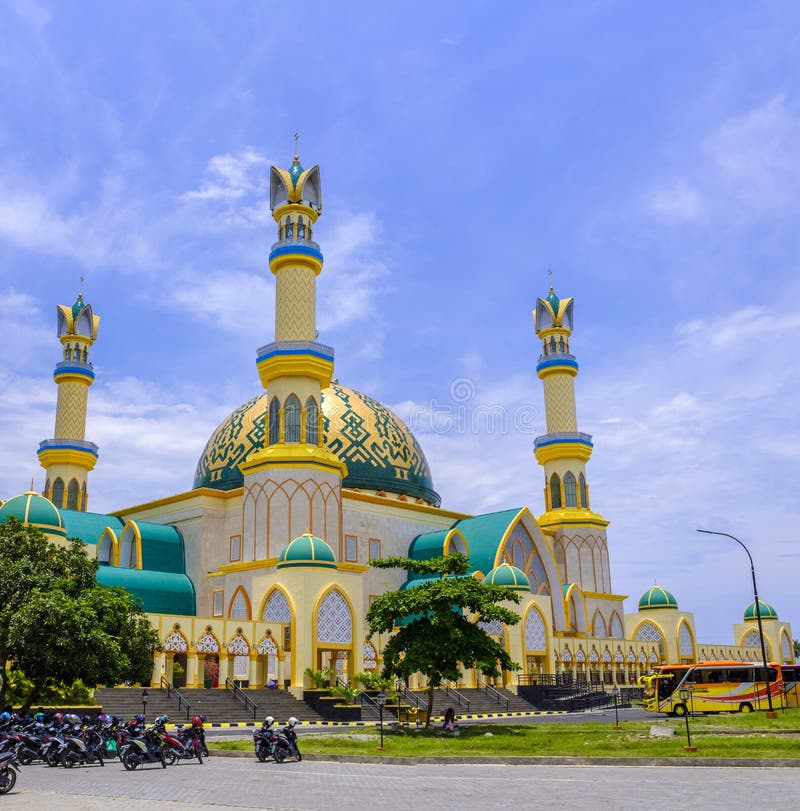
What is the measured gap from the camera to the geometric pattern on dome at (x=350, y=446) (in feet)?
130

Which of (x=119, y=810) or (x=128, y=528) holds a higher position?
(x=128, y=528)

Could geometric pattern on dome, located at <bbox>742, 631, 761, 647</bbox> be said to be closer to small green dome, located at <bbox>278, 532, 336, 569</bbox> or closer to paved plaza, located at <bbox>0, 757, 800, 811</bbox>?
small green dome, located at <bbox>278, 532, 336, 569</bbox>

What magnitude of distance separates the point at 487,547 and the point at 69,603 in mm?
22224

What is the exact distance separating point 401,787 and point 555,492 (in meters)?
33.6

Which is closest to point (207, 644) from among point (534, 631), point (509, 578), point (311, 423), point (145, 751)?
point (311, 423)

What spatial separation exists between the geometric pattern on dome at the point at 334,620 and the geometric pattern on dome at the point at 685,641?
2118 cm

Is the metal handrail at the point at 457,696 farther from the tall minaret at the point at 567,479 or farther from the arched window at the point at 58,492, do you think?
the arched window at the point at 58,492

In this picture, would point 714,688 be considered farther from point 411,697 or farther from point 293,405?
point 293,405

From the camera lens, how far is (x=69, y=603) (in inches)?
744

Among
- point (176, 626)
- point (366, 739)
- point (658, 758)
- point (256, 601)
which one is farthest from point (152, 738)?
point (256, 601)

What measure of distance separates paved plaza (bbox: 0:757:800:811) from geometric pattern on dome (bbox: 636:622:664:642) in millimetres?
32044

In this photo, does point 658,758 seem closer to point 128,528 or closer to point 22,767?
point 22,767

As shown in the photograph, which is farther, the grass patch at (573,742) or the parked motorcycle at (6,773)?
the grass patch at (573,742)

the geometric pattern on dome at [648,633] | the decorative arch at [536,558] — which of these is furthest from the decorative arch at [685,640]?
the decorative arch at [536,558]
